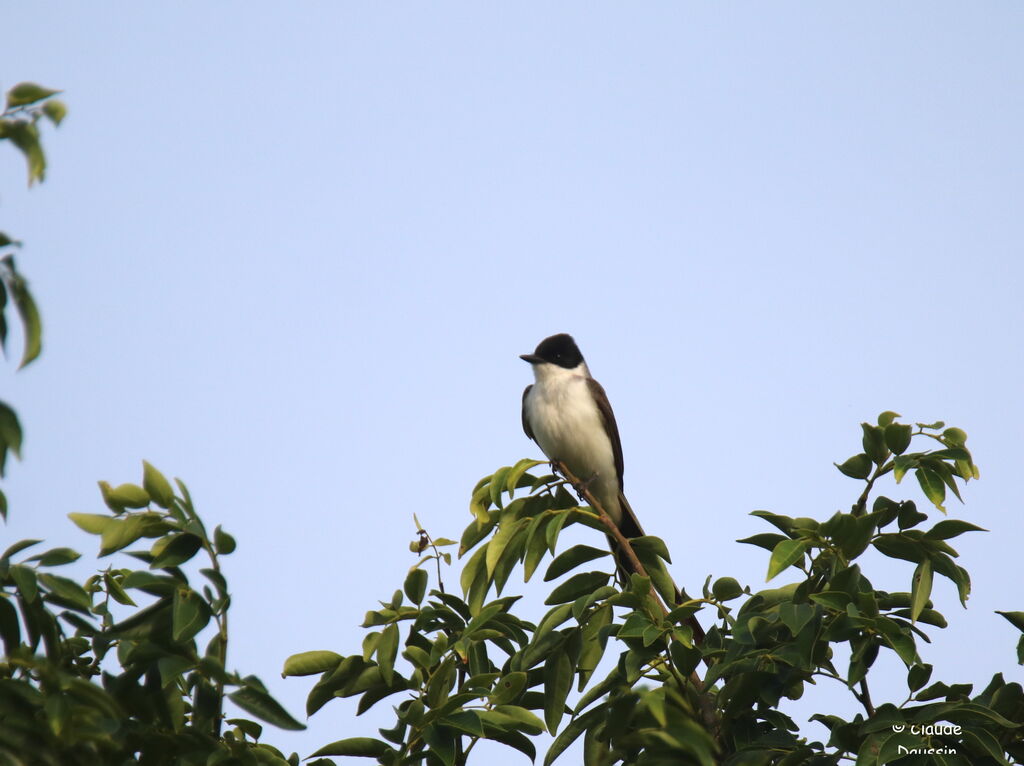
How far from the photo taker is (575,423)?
7.24 meters

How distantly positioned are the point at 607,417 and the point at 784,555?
161 inches

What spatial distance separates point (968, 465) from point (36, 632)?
2926mm

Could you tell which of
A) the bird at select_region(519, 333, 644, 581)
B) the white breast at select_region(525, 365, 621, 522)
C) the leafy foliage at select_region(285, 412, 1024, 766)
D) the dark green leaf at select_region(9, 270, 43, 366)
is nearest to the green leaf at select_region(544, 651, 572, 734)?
the leafy foliage at select_region(285, 412, 1024, 766)

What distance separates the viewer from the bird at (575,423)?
7.25 meters

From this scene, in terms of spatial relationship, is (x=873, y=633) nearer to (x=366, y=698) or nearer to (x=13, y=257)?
(x=366, y=698)

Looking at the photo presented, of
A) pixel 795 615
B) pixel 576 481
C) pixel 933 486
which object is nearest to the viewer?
pixel 795 615

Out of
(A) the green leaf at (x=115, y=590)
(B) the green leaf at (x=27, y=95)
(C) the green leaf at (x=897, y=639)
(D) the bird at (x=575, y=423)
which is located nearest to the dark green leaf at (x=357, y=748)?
(A) the green leaf at (x=115, y=590)

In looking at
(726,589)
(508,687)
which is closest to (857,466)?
(726,589)

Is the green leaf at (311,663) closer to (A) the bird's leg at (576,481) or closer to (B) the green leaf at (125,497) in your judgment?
(B) the green leaf at (125,497)

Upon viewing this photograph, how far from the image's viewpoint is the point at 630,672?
326 cm

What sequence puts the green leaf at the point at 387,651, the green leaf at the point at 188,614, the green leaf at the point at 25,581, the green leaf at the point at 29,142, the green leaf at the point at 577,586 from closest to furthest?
the green leaf at the point at 29,142
the green leaf at the point at 25,581
the green leaf at the point at 188,614
the green leaf at the point at 387,651
the green leaf at the point at 577,586

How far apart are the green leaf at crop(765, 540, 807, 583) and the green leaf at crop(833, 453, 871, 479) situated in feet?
1.15

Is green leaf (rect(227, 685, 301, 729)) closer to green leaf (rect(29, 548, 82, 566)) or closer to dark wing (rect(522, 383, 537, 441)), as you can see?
green leaf (rect(29, 548, 82, 566))

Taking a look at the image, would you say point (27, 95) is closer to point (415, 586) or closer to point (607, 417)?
point (415, 586)
